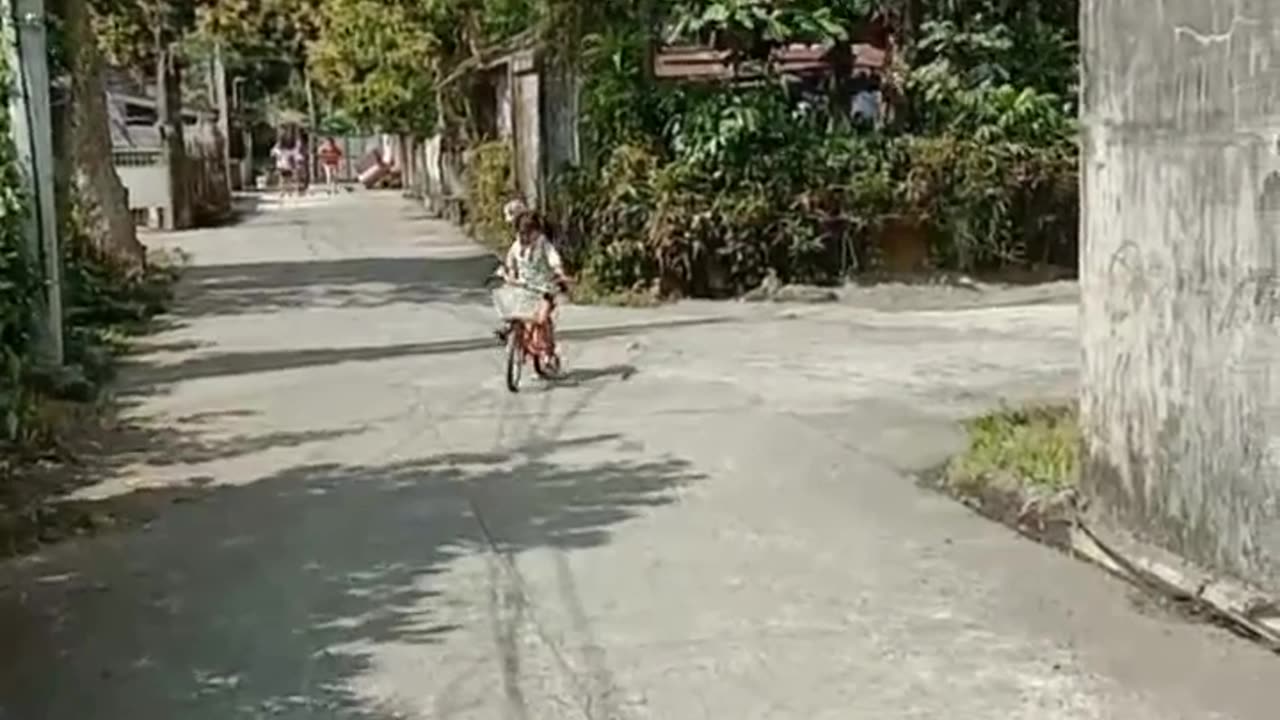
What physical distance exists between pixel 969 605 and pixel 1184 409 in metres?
1.10

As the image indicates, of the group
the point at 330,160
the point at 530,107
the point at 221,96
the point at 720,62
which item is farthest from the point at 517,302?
the point at 330,160

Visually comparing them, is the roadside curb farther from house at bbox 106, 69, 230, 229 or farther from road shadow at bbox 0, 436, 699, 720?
house at bbox 106, 69, 230, 229

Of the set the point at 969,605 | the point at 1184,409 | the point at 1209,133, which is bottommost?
the point at 969,605

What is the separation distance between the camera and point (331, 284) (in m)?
22.1

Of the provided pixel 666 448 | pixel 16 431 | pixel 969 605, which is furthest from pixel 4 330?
pixel 969 605

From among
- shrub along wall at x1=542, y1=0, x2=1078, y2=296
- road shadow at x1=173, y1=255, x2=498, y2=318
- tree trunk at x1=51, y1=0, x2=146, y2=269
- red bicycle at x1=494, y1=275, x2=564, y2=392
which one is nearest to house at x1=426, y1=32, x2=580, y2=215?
shrub along wall at x1=542, y1=0, x2=1078, y2=296

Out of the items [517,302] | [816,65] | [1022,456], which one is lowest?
[1022,456]

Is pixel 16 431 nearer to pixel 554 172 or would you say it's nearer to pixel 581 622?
pixel 581 622

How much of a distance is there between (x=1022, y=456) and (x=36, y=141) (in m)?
7.72

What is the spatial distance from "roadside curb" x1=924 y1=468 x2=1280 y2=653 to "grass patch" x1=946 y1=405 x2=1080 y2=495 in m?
0.06

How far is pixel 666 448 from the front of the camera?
34.6 ft

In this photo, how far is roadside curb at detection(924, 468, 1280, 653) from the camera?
6238 mm

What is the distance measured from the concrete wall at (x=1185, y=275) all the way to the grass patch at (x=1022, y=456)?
876mm

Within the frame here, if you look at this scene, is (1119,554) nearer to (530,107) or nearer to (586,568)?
(586,568)
